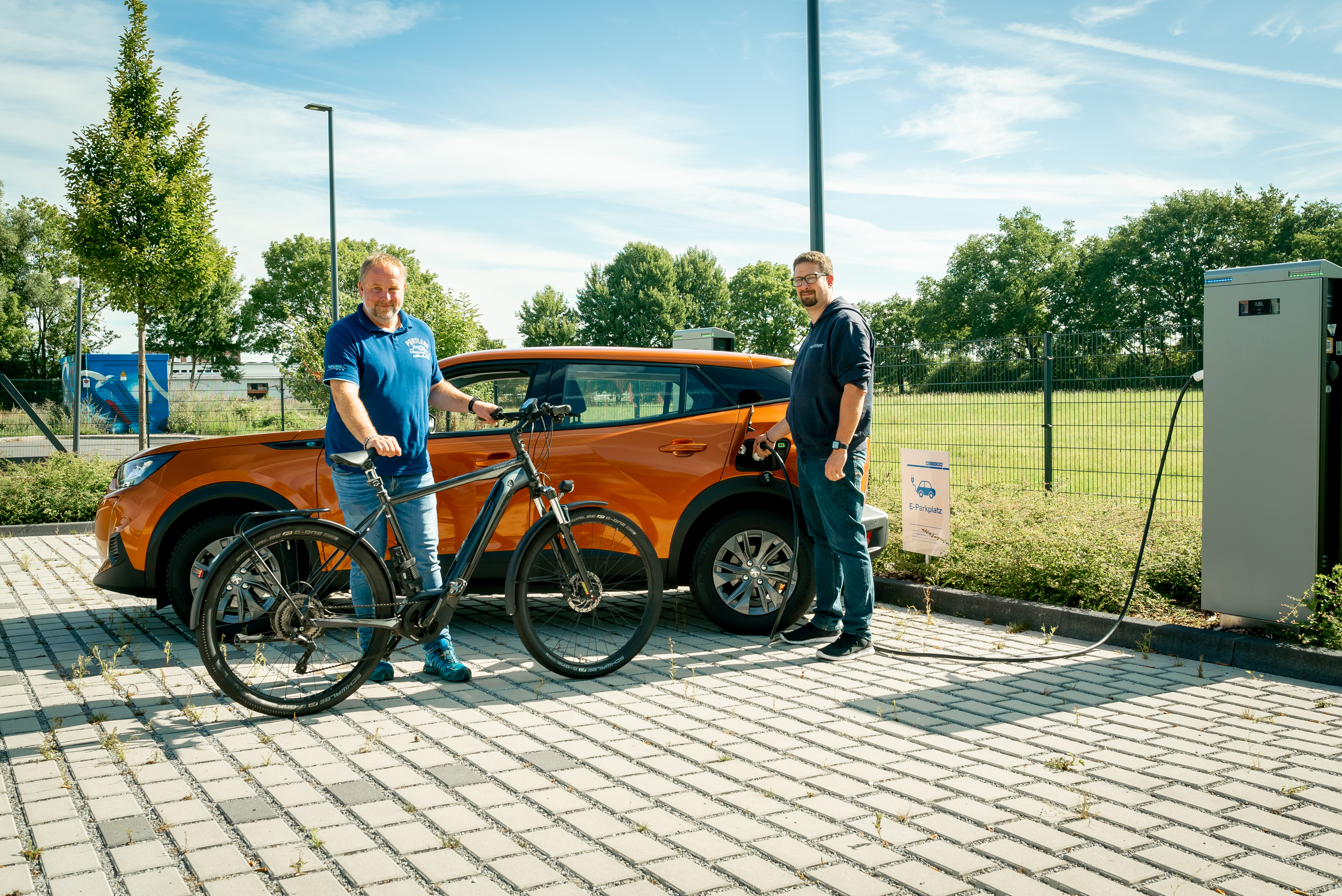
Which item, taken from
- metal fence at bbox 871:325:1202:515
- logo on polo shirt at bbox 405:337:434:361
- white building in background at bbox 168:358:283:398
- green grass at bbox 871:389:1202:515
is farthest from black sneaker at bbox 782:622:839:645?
white building in background at bbox 168:358:283:398

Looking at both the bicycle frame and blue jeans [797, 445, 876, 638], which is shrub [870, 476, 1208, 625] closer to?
blue jeans [797, 445, 876, 638]

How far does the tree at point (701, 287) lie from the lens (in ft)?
259

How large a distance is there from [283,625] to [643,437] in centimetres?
237

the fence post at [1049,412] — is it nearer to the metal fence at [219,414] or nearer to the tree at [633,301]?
the metal fence at [219,414]

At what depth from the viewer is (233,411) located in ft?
93.1

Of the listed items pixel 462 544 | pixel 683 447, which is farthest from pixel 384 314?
pixel 683 447

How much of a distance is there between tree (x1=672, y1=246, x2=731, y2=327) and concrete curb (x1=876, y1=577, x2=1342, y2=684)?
7195cm

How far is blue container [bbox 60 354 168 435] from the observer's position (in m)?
33.6

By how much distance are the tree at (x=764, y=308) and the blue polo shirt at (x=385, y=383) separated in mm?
84775

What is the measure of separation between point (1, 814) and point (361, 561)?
1.64 meters

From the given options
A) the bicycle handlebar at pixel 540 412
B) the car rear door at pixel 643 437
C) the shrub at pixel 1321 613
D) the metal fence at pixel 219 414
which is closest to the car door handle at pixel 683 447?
the car rear door at pixel 643 437

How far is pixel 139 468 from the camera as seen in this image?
6.09 meters

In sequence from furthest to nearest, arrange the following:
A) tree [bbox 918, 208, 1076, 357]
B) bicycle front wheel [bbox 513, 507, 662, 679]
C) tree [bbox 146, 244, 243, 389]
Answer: tree [bbox 918, 208, 1076, 357] < tree [bbox 146, 244, 243, 389] < bicycle front wheel [bbox 513, 507, 662, 679]

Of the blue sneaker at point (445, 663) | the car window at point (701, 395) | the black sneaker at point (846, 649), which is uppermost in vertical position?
the car window at point (701, 395)
